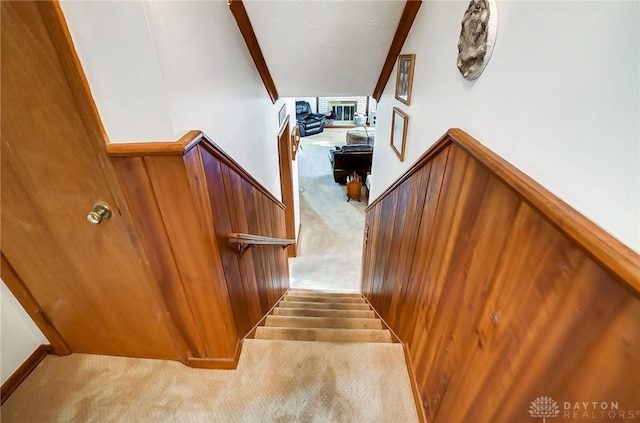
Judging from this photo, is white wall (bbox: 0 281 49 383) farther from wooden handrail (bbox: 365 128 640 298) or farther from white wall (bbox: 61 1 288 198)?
wooden handrail (bbox: 365 128 640 298)

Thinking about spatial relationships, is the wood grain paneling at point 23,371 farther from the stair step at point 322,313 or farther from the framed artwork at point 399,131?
the framed artwork at point 399,131

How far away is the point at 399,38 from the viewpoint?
77.5 inches

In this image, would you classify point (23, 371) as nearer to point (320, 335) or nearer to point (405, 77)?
point (320, 335)

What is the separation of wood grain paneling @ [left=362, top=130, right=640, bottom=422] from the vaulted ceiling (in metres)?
1.11

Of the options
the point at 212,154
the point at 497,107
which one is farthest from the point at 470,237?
the point at 212,154

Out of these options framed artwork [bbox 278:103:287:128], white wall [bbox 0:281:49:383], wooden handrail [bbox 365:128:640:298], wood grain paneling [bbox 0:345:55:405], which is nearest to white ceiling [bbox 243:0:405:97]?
framed artwork [bbox 278:103:287:128]

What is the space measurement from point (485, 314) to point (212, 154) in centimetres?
106

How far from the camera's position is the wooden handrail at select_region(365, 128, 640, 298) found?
45 centimetres

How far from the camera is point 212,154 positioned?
1163 millimetres

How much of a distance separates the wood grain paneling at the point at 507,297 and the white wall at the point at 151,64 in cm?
93

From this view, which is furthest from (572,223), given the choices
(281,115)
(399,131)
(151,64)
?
(281,115)

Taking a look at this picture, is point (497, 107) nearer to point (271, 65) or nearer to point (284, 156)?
point (271, 65)

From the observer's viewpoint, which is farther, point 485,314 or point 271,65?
point 271,65
